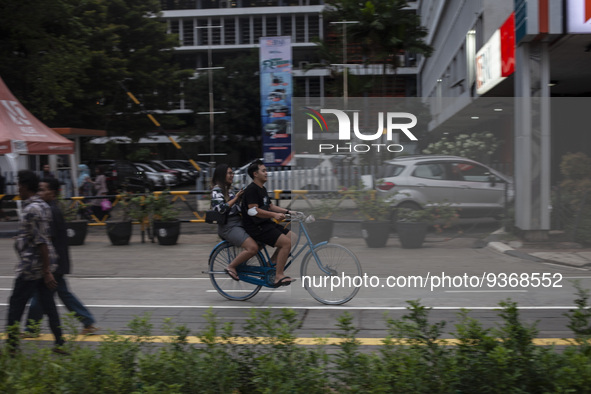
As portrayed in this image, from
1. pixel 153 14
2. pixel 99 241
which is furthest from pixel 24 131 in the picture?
pixel 153 14

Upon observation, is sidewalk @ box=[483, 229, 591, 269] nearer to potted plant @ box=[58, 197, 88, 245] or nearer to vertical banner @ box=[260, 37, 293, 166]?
vertical banner @ box=[260, 37, 293, 166]

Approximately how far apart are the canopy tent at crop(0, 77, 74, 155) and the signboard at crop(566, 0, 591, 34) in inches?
499

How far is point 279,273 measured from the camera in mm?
7770

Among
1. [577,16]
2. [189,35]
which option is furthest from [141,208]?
[189,35]

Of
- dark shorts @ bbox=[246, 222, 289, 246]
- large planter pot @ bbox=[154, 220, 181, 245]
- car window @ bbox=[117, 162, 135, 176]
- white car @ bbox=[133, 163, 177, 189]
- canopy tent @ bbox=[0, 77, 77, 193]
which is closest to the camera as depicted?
dark shorts @ bbox=[246, 222, 289, 246]

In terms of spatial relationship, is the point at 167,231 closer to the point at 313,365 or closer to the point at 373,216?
the point at 373,216

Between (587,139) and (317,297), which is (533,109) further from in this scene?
(317,297)

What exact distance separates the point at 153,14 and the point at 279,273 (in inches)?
1208

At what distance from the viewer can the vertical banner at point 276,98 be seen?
1706 centimetres

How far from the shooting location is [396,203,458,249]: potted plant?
24.3ft

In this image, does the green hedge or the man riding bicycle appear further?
the man riding bicycle

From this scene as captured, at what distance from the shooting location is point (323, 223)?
795 cm

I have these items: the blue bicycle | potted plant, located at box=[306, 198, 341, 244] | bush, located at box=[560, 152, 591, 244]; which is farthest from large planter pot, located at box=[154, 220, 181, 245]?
bush, located at box=[560, 152, 591, 244]

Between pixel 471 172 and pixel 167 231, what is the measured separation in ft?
27.6
